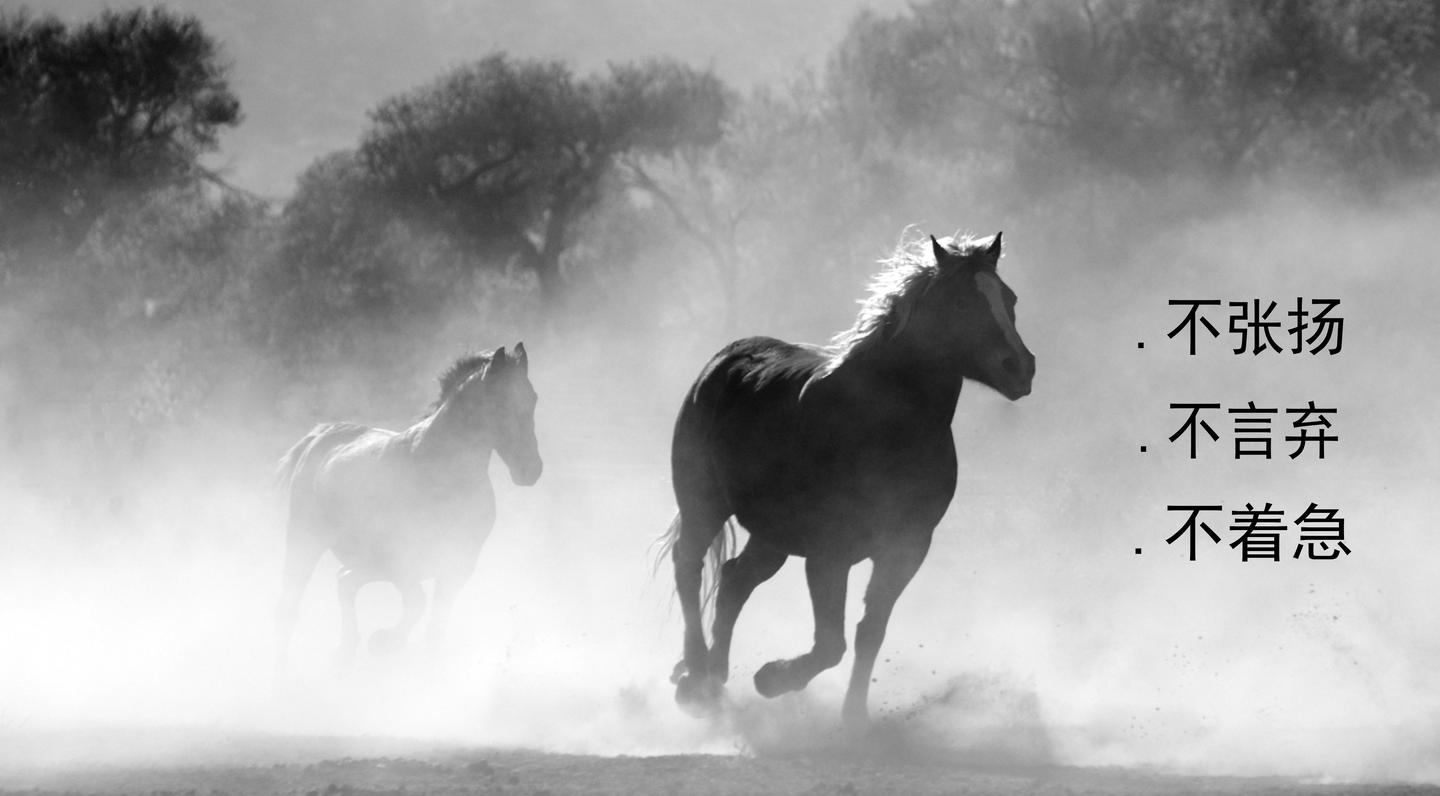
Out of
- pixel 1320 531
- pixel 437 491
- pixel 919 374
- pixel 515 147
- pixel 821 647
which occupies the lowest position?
pixel 821 647

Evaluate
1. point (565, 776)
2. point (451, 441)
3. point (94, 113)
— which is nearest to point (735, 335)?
point (94, 113)

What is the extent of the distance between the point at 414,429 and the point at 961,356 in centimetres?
462

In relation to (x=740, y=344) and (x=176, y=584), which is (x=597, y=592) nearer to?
(x=176, y=584)

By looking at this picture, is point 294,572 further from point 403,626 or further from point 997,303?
point 997,303

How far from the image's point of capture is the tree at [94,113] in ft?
137

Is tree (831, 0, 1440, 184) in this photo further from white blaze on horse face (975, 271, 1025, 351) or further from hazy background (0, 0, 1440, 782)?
white blaze on horse face (975, 271, 1025, 351)

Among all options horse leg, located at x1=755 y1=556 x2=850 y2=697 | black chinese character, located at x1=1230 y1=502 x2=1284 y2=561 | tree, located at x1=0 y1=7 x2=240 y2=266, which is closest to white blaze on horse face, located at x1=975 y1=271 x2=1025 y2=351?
horse leg, located at x1=755 y1=556 x2=850 y2=697

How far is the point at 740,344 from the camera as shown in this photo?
11.5 meters

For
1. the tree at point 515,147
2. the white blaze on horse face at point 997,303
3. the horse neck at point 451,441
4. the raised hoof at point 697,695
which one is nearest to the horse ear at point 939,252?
the white blaze on horse face at point 997,303

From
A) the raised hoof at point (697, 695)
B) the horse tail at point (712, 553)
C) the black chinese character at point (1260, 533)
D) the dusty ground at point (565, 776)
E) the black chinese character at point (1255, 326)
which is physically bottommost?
the dusty ground at point (565, 776)

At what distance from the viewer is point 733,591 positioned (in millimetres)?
10695

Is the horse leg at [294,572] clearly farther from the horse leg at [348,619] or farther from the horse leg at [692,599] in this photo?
the horse leg at [692,599]

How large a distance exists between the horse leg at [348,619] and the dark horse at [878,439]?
336 centimetres

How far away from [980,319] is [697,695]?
2.45 m
